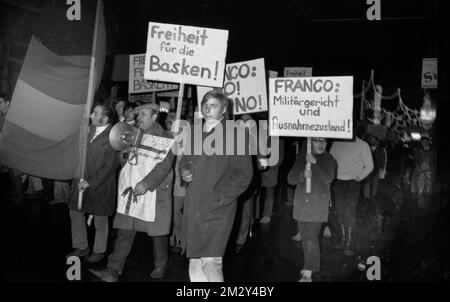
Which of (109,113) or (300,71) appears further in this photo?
(300,71)

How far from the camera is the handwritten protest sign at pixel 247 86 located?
5934 mm

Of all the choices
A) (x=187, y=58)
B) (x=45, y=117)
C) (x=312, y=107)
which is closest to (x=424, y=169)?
(x=312, y=107)

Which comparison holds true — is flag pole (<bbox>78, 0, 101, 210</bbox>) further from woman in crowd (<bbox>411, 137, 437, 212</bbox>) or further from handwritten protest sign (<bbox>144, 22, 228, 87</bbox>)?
woman in crowd (<bbox>411, 137, 437, 212</bbox>)

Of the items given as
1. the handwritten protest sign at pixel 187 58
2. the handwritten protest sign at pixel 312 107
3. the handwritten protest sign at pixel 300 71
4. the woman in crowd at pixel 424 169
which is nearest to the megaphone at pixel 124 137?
the handwritten protest sign at pixel 187 58

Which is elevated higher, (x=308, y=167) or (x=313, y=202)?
(x=308, y=167)

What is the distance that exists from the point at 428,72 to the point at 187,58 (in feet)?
32.9

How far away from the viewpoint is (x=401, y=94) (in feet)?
89.2

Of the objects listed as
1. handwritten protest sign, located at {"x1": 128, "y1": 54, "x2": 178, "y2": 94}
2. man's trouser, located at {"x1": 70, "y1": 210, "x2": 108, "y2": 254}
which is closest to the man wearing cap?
man's trouser, located at {"x1": 70, "y1": 210, "x2": 108, "y2": 254}

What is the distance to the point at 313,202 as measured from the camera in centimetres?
473

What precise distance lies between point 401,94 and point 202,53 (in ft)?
81.9

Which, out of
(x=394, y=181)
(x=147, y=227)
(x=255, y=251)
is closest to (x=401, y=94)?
(x=394, y=181)

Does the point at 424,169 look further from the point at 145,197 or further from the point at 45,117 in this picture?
the point at 45,117

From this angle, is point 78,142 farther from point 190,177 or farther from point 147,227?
point 190,177
